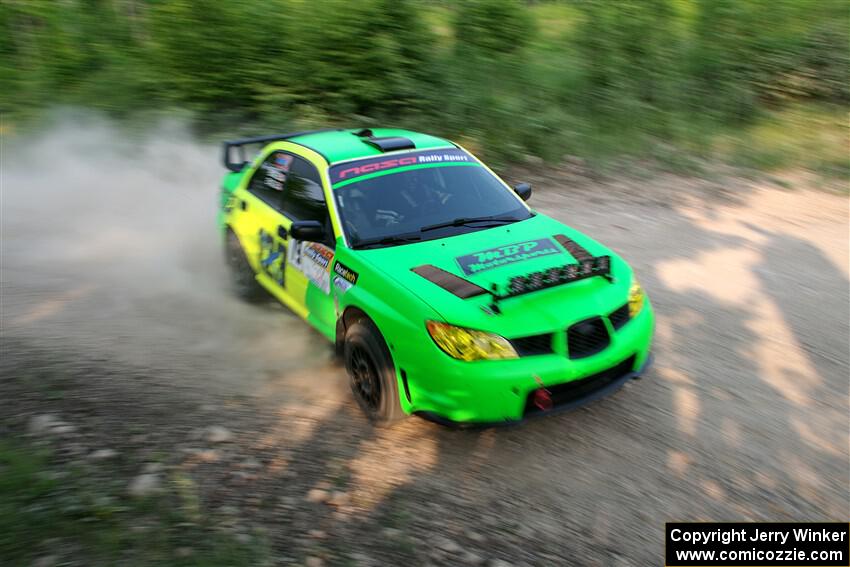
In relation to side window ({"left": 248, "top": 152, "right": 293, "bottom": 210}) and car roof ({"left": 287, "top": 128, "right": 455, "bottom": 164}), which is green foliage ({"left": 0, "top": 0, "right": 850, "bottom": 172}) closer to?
side window ({"left": 248, "top": 152, "right": 293, "bottom": 210})

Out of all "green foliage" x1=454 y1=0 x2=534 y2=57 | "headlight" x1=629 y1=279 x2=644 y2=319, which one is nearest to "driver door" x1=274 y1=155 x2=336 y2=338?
"headlight" x1=629 y1=279 x2=644 y2=319

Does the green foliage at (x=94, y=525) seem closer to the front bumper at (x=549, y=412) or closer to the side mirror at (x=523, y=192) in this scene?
the front bumper at (x=549, y=412)

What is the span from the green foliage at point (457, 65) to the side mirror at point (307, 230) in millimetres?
6481

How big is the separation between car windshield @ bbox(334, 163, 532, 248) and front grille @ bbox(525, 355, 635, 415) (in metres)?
1.43

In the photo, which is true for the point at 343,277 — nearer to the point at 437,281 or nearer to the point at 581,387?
the point at 437,281

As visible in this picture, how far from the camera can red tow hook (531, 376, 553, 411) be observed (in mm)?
3929

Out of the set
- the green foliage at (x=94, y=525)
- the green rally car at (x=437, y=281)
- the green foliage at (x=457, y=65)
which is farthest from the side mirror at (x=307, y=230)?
the green foliage at (x=457, y=65)

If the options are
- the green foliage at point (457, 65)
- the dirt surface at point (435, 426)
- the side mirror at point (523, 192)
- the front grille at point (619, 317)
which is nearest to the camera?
the dirt surface at point (435, 426)

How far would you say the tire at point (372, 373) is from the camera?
4.29 m

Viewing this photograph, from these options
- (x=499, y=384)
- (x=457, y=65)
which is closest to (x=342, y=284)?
(x=499, y=384)

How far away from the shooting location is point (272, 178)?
606 centimetres

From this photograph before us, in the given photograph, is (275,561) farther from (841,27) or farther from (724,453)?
(841,27)

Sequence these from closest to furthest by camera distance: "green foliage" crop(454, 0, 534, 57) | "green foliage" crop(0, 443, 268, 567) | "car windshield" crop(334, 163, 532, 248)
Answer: "green foliage" crop(0, 443, 268, 567)
"car windshield" crop(334, 163, 532, 248)
"green foliage" crop(454, 0, 534, 57)

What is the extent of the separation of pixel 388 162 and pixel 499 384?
222cm
